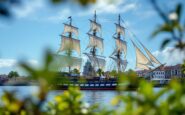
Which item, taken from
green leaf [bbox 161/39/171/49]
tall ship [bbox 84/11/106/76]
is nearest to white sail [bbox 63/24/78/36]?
tall ship [bbox 84/11/106/76]

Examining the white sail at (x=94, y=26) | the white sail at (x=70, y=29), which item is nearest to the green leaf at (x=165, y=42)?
the white sail at (x=70, y=29)

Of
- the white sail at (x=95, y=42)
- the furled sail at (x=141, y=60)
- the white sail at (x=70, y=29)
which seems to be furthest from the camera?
the white sail at (x=70, y=29)

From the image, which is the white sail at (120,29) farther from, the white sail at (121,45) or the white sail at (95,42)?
the white sail at (95,42)

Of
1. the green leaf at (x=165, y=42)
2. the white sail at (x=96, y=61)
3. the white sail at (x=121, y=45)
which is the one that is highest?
the white sail at (x=121, y=45)

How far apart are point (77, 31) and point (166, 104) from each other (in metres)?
136

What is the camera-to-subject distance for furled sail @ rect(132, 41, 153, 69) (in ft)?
429

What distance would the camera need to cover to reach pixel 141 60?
438 feet

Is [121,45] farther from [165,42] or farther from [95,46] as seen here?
[165,42]

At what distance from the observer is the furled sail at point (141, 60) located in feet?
429

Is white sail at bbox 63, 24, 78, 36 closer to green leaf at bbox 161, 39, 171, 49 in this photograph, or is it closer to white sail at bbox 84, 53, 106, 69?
white sail at bbox 84, 53, 106, 69

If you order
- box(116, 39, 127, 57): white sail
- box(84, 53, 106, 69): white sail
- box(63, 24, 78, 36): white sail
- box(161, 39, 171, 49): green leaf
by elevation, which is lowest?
box(161, 39, 171, 49): green leaf

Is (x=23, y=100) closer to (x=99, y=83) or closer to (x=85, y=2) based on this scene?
(x=85, y=2)

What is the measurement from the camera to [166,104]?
2031 mm

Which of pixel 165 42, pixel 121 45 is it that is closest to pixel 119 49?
pixel 121 45
